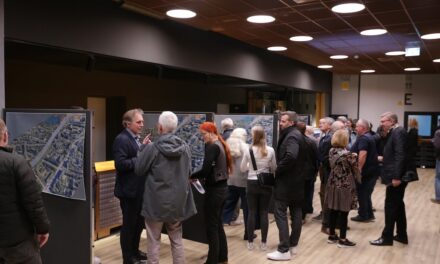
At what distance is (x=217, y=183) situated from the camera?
3652 millimetres

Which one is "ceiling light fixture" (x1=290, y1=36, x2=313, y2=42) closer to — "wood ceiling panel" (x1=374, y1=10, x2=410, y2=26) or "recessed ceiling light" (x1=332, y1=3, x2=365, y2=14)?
"wood ceiling panel" (x1=374, y1=10, x2=410, y2=26)

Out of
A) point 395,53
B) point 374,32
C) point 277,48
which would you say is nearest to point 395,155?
point 374,32

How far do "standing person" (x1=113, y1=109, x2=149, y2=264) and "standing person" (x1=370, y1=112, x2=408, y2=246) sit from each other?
2761mm

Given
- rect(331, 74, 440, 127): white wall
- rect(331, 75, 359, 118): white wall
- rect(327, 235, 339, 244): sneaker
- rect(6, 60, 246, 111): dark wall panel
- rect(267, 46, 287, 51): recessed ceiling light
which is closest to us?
rect(327, 235, 339, 244): sneaker

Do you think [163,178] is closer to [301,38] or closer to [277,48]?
[301,38]

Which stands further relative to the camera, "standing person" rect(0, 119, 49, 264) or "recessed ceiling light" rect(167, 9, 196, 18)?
"recessed ceiling light" rect(167, 9, 196, 18)

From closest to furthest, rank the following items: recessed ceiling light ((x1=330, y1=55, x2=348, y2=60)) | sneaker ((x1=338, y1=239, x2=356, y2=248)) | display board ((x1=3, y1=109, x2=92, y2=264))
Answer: display board ((x1=3, y1=109, x2=92, y2=264)), sneaker ((x1=338, y1=239, x2=356, y2=248)), recessed ceiling light ((x1=330, y1=55, x2=348, y2=60))

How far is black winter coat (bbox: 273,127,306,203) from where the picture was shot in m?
4.03

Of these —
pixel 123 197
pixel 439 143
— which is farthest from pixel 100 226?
pixel 439 143

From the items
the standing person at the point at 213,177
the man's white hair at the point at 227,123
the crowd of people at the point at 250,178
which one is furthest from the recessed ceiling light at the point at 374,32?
the standing person at the point at 213,177

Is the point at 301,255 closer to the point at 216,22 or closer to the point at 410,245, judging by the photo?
the point at 410,245

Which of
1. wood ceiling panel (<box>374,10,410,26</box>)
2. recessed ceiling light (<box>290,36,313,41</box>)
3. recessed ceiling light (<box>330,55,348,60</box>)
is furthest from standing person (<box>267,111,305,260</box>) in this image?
recessed ceiling light (<box>330,55,348,60</box>)

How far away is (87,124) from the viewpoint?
3061 mm

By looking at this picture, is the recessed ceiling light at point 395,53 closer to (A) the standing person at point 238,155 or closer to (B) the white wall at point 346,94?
(B) the white wall at point 346,94
